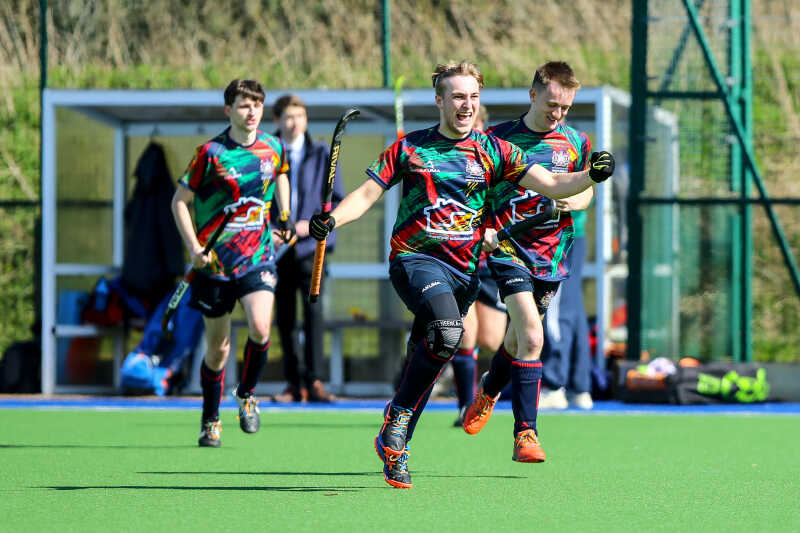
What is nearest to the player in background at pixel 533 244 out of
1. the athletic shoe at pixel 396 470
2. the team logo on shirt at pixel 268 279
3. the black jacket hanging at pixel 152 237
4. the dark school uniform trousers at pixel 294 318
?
the athletic shoe at pixel 396 470

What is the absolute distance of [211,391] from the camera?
26.2ft

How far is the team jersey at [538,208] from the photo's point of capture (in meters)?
7.15

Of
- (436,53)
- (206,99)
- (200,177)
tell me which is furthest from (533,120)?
(436,53)

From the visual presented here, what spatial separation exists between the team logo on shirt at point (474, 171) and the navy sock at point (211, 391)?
7.50 ft

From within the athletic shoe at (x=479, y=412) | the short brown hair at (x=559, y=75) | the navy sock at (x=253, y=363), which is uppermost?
the short brown hair at (x=559, y=75)

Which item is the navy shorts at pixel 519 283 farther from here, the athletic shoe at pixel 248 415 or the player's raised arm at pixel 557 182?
the athletic shoe at pixel 248 415

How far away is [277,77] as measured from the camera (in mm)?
17016

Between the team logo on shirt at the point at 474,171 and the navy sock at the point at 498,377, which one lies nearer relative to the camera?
the team logo on shirt at the point at 474,171

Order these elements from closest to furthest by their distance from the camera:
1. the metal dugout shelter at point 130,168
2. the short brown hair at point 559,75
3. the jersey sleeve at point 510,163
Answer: the jersey sleeve at point 510,163
the short brown hair at point 559,75
the metal dugout shelter at point 130,168

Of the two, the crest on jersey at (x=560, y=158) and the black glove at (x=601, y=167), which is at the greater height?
the crest on jersey at (x=560, y=158)

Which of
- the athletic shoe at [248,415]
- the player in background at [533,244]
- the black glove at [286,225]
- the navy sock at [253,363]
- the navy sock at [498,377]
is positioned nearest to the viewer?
the player in background at [533,244]

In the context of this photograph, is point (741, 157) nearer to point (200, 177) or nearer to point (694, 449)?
point (694, 449)

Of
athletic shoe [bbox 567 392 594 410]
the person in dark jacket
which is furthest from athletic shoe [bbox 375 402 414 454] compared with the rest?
the person in dark jacket

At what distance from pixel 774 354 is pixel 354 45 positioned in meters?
7.57
